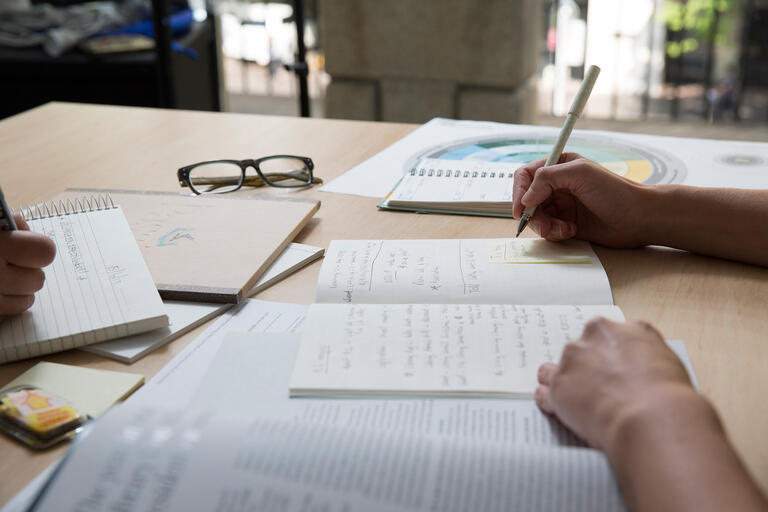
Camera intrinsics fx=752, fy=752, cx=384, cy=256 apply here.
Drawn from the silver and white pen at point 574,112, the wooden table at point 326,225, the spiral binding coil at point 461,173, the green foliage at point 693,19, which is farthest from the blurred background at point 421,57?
→ the silver and white pen at point 574,112

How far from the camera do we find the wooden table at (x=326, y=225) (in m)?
0.62

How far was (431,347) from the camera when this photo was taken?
0.65m

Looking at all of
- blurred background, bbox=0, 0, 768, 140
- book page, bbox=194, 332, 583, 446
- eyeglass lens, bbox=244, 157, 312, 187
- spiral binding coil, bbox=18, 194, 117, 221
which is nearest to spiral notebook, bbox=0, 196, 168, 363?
spiral binding coil, bbox=18, 194, 117, 221

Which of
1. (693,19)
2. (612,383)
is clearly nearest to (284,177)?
(612,383)

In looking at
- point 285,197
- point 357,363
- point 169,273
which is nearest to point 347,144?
point 285,197

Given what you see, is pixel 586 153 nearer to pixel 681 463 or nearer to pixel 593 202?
pixel 593 202

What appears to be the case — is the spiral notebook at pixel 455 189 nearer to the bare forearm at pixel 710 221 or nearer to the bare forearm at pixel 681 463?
the bare forearm at pixel 710 221

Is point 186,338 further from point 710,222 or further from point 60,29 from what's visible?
point 60,29

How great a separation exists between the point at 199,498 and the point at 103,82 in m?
2.83

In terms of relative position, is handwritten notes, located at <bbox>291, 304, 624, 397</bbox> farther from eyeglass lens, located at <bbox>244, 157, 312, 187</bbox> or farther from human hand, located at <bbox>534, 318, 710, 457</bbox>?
eyeglass lens, located at <bbox>244, 157, 312, 187</bbox>

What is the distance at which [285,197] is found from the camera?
1.08m

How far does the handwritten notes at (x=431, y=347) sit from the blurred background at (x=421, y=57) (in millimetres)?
1393

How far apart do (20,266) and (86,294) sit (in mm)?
69

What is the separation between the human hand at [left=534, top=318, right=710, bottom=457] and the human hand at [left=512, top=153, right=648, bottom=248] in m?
0.29
